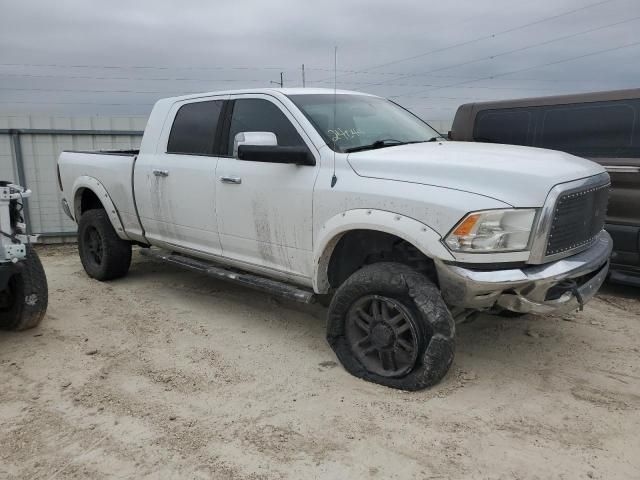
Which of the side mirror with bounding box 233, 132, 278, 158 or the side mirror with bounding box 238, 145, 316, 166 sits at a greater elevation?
the side mirror with bounding box 233, 132, 278, 158

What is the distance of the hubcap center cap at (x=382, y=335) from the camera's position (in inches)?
140

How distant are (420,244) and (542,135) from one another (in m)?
3.42

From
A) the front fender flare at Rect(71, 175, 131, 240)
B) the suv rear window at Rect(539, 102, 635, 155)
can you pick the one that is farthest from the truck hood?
the front fender flare at Rect(71, 175, 131, 240)

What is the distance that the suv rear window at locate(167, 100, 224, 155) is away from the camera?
15.7 ft

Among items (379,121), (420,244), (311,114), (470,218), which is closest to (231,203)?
(311,114)

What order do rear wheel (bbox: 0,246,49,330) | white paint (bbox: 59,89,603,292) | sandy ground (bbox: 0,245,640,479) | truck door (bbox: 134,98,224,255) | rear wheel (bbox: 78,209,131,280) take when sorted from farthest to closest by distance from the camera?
rear wheel (bbox: 78,209,131,280)
truck door (bbox: 134,98,224,255)
rear wheel (bbox: 0,246,49,330)
white paint (bbox: 59,89,603,292)
sandy ground (bbox: 0,245,640,479)

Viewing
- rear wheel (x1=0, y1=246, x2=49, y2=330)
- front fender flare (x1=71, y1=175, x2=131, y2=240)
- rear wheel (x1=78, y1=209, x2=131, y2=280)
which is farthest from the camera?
rear wheel (x1=78, y1=209, x2=131, y2=280)

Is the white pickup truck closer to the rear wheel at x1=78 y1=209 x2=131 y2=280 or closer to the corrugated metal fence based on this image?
the rear wheel at x1=78 y1=209 x2=131 y2=280

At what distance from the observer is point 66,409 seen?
3.38 meters

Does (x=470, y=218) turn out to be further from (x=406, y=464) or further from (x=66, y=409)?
(x=66, y=409)

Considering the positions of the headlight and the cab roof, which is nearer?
the headlight

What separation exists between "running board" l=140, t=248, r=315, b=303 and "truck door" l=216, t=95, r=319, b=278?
13cm

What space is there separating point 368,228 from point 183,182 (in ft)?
6.77

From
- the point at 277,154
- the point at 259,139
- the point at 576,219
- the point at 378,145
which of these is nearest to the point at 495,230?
the point at 576,219
